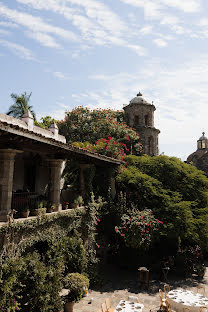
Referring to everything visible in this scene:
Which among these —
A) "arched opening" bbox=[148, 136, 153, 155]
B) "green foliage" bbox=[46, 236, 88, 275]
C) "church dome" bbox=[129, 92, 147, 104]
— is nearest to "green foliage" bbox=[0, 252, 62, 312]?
"green foliage" bbox=[46, 236, 88, 275]

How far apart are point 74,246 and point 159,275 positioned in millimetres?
7252

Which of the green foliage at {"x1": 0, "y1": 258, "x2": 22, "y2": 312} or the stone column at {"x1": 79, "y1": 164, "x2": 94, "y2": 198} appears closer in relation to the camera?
the green foliage at {"x1": 0, "y1": 258, "x2": 22, "y2": 312}

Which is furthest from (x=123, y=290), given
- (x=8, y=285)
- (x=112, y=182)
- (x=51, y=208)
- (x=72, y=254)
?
(x=8, y=285)

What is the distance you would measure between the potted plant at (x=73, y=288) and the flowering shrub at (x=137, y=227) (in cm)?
369

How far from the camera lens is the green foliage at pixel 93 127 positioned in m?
27.2

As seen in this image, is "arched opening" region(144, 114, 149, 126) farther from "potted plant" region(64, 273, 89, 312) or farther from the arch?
"potted plant" region(64, 273, 89, 312)

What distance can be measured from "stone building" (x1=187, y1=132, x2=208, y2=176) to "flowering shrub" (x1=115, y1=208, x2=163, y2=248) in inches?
1005

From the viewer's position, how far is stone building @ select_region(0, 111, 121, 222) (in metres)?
7.64

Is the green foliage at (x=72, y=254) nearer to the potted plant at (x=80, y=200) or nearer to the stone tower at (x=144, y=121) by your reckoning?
the potted plant at (x=80, y=200)

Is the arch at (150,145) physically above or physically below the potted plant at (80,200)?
above

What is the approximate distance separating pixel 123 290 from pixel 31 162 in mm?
8760

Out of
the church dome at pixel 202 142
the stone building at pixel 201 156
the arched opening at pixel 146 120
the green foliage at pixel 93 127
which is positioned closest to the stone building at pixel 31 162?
the green foliage at pixel 93 127

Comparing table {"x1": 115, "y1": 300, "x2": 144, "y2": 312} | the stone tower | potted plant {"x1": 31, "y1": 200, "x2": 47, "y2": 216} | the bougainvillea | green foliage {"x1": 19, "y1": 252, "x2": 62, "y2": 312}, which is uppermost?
the stone tower

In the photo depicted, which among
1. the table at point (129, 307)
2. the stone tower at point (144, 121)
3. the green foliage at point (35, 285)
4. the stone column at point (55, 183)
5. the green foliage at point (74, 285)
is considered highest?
the stone tower at point (144, 121)
